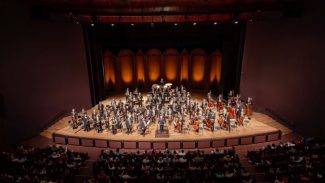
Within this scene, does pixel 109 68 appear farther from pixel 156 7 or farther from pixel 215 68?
pixel 156 7

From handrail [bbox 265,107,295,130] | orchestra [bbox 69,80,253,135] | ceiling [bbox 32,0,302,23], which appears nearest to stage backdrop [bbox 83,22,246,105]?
handrail [bbox 265,107,295,130]

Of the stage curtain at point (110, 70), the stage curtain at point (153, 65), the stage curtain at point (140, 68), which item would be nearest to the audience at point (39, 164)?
the stage curtain at point (110, 70)

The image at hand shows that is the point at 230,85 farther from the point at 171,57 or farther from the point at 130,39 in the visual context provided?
the point at 130,39

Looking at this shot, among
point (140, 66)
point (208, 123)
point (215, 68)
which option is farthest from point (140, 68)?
point (208, 123)

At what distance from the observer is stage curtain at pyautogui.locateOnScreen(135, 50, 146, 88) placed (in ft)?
55.1

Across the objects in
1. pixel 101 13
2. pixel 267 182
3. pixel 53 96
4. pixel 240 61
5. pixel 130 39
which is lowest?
pixel 267 182

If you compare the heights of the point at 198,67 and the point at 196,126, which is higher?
the point at 198,67

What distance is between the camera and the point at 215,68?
16.3 metres

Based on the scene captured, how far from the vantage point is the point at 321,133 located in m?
9.98

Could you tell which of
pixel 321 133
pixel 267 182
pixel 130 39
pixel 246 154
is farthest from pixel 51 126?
pixel 321 133

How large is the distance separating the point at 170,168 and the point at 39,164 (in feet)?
12.1

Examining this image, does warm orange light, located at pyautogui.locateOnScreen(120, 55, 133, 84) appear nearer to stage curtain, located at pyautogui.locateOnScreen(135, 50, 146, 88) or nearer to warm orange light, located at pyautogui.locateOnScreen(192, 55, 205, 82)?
stage curtain, located at pyautogui.locateOnScreen(135, 50, 146, 88)

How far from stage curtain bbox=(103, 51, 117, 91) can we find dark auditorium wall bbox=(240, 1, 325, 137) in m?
7.38

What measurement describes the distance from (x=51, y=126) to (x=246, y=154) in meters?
7.95
